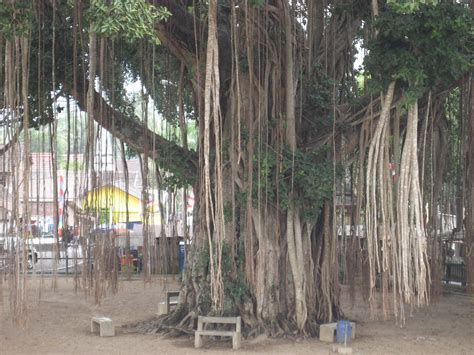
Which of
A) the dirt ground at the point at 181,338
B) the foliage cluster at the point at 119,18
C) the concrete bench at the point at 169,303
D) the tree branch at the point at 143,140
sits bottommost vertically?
the dirt ground at the point at 181,338

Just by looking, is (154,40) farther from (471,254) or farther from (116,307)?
(116,307)

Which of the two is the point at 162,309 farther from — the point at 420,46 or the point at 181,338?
the point at 420,46

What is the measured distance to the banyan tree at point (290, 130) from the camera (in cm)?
590

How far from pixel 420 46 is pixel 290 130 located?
62.6 inches

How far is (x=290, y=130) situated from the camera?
6930 mm

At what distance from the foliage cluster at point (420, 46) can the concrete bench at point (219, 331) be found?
8.66ft

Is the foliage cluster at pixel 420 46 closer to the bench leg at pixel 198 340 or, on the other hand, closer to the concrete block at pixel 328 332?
the concrete block at pixel 328 332

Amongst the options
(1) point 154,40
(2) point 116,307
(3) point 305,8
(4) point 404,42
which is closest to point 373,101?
(4) point 404,42

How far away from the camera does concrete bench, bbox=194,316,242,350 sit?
22.1 feet

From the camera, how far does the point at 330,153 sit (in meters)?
7.12

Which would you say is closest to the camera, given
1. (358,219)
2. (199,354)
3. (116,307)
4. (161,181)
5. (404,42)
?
(404,42)

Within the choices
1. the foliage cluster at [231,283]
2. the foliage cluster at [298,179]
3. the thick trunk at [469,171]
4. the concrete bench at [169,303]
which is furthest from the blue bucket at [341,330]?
the concrete bench at [169,303]

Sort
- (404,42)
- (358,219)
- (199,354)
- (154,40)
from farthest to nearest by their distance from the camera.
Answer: (358,219)
(199,354)
(404,42)
(154,40)

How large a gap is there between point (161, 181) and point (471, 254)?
334 cm
